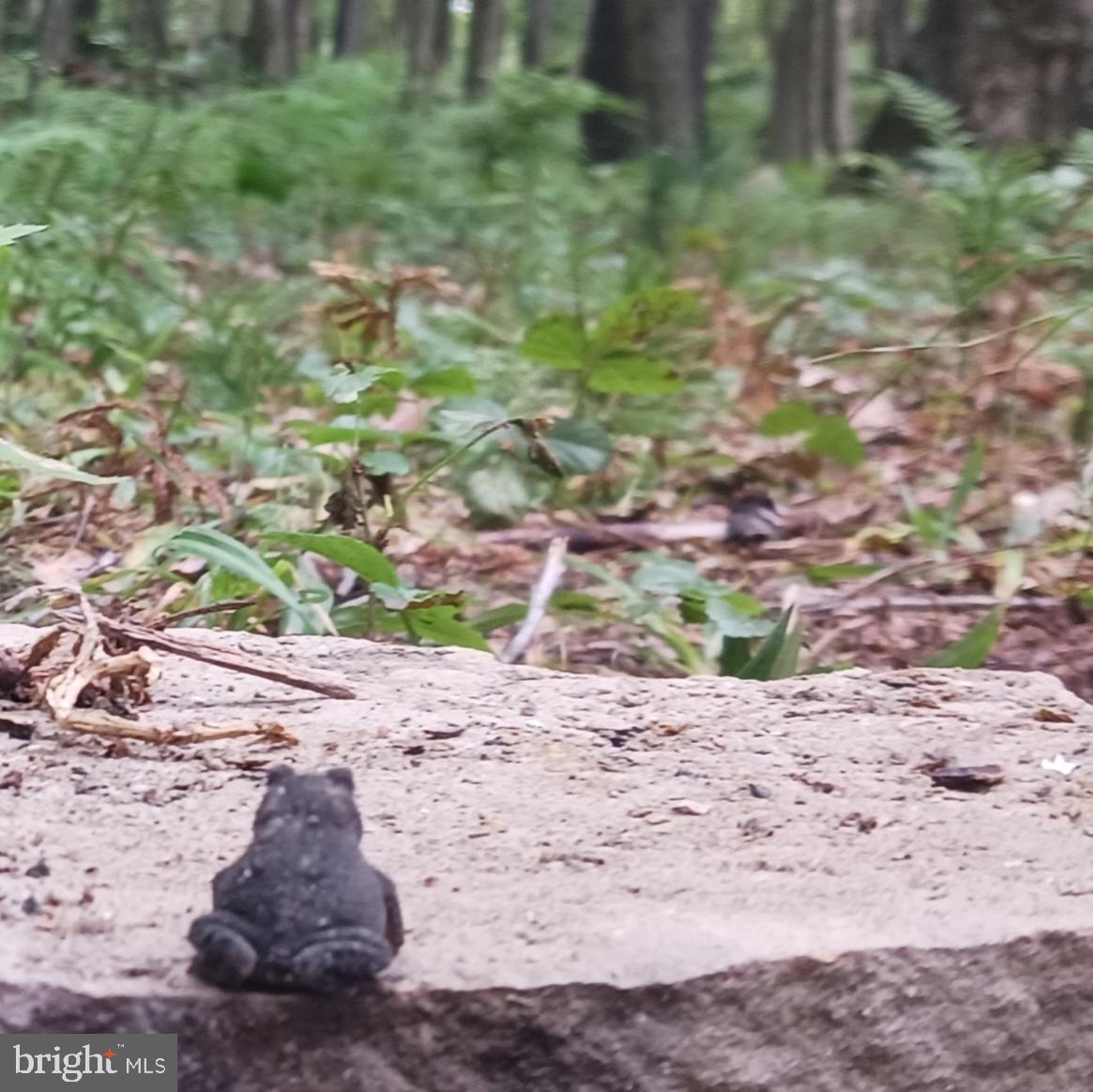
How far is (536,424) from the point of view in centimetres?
210

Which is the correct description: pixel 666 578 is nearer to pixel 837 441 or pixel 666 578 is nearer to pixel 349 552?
pixel 349 552

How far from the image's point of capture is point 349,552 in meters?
1.96

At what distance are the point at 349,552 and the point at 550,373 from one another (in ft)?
5.81

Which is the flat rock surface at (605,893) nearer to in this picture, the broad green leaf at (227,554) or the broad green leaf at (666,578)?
the broad green leaf at (227,554)

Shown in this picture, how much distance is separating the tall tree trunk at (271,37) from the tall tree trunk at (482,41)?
171cm

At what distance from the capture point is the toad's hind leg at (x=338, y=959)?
3.06 ft

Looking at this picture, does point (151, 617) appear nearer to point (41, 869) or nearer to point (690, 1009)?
point (41, 869)

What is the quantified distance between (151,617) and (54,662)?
0.30m

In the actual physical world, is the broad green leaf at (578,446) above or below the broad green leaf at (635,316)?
below

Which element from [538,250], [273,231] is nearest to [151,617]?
[538,250]

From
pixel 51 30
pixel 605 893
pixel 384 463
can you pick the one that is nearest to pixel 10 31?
pixel 51 30

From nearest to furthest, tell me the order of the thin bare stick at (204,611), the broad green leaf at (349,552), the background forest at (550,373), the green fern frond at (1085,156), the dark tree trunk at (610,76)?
1. the thin bare stick at (204,611)
2. the broad green leaf at (349,552)
3. the background forest at (550,373)
4. the green fern frond at (1085,156)
5. the dark tree trunk at (610,76)

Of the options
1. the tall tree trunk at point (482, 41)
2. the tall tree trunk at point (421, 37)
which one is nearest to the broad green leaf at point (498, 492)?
the tall tree trunk at point (482, 41)

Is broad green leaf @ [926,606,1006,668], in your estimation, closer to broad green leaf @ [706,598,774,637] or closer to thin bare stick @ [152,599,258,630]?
broad green leaf @ [706,598,774,637]
